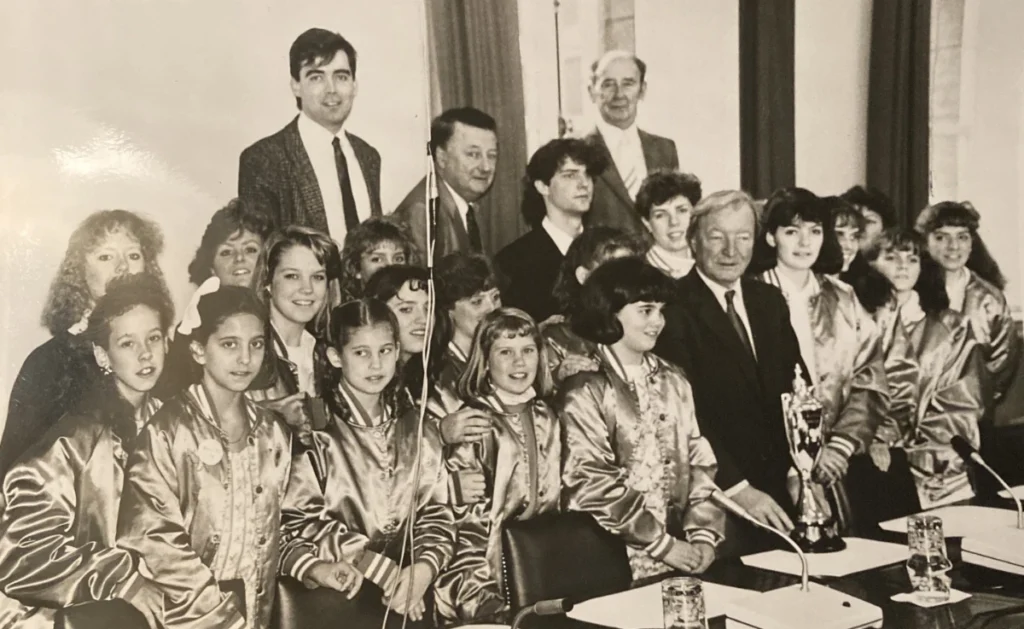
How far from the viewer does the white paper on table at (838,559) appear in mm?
2486

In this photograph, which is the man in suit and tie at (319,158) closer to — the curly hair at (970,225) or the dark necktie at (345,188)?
the dark necktie at (345,188)

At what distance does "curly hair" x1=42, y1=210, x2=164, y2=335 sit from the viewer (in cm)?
197

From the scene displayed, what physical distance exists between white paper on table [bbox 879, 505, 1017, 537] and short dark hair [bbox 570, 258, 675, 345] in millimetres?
935

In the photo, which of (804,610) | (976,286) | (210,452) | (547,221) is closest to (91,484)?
(210,452)

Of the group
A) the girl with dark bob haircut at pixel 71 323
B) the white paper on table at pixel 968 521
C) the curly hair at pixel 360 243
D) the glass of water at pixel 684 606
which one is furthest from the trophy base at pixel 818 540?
the girl with dark bob haircut at pixel 71 323

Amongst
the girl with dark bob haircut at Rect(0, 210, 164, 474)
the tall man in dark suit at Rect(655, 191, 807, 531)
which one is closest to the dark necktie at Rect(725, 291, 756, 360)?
the tall man in dark suit at Rect(655, 191, 807, 531)

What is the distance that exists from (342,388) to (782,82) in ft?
5.26

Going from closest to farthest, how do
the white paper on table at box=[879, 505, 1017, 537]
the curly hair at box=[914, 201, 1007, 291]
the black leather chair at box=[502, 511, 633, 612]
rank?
the black leather chair at box=[502, 511, 633, 612]
the white paper on table at box=[879, 505, 1017, 537]
the curly hair at box=[914, 201, 1007, 291]

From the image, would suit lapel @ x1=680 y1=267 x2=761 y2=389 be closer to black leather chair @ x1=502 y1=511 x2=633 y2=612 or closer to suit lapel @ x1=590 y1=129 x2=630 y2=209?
suit lapel @ x1=590 y1=129 x2=630 y2=209

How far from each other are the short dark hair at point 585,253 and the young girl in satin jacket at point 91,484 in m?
0.95

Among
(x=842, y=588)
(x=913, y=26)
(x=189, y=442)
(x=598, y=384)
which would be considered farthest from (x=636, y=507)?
(x=913, y=26)

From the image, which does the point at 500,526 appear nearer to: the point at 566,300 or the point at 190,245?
the point at 566,300

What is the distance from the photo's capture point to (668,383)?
276cm

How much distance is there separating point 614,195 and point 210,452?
1196 millimetres
